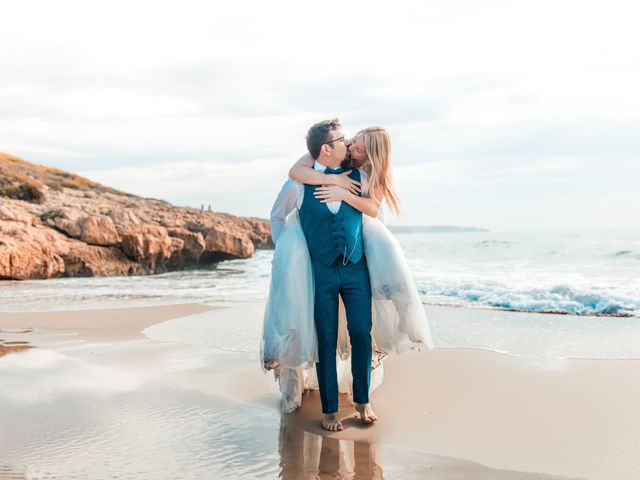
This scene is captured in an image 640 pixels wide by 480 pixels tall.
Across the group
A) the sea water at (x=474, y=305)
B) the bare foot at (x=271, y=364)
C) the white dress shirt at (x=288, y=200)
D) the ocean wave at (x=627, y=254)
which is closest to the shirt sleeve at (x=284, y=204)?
the white dress shirt at (x=288, y=200)

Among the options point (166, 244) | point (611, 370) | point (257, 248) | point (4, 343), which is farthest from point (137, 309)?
point (257, 248)

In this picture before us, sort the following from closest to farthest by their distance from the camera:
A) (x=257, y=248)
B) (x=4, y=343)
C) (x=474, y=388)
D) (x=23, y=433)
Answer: (x=23, y=433) < (x=474, y=388) < (x=4, y=343) < (x=257, y=248)

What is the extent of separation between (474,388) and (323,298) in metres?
1.60

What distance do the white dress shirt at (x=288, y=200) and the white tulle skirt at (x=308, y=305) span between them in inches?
2.2

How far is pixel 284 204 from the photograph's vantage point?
13.5 feet

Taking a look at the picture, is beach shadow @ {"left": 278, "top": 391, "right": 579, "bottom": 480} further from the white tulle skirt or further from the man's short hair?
the man's short hair

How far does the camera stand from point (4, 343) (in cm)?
661

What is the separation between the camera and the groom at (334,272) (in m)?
3.93

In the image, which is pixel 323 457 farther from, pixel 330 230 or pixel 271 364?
pixel 330 230

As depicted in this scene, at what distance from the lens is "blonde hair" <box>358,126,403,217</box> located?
394 cm

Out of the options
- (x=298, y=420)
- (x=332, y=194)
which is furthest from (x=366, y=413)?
(x=332, y=194)

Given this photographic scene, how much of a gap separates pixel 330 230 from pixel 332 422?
1242 millimetres

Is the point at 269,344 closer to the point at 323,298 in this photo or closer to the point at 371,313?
the point at 323,298

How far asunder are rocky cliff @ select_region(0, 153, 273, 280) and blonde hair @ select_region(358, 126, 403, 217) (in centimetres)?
1453
